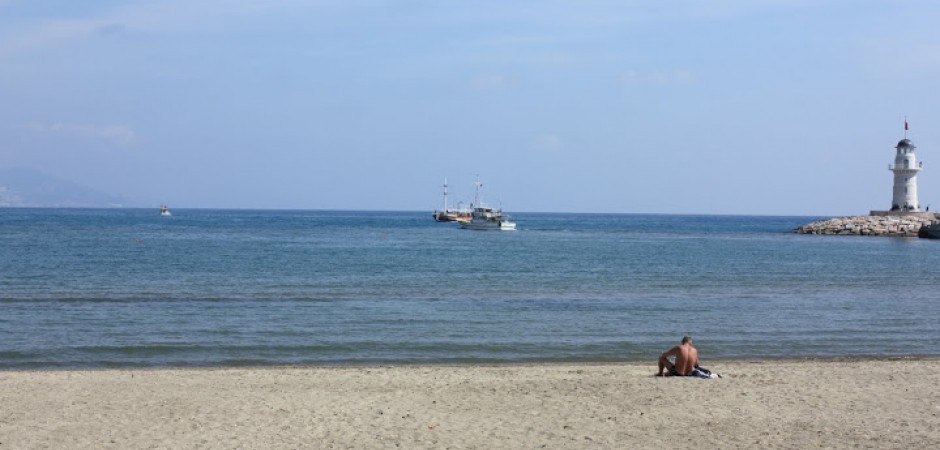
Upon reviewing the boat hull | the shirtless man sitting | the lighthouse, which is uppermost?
the lighthouse

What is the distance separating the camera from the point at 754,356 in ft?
69.3

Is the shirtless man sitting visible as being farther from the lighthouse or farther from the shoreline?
the lighthouse

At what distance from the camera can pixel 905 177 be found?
97.2 meters

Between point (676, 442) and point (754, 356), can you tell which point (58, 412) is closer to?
point (676, 442)

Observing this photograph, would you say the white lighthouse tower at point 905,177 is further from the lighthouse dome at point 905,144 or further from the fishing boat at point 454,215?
the fishing boat at point 454,215

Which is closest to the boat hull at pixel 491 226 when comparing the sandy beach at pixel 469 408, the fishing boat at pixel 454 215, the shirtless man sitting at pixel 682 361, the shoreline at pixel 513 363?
the fishing boat at pixel 454 215

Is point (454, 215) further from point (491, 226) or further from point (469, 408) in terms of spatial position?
point (469, 408)

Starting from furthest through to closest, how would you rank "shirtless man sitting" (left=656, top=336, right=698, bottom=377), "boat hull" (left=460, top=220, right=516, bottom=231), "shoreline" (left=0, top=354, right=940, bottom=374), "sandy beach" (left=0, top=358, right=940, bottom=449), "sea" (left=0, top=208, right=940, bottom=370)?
"boat hull" (left=460, top=220, right=516, bottom=231) < "sea" (left=0, top=208, right=940, bottom=370) < "shoreline" (left=0, top=354, right=940, bottom=374) < "shirtless man sitting" (left=656, top=336, right=698, bottom=377) < "sandy beach" (left=0, top=358, right=940, bottom=449)

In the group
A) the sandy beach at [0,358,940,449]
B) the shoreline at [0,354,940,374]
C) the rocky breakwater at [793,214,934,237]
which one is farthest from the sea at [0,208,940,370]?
the rocky breakwater at [793,214,934,237]

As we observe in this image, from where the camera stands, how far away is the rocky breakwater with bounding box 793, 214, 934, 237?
93375mm

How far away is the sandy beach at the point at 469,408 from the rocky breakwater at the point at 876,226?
82.3m

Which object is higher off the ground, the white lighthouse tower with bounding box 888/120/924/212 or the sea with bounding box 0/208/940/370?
the white lighthouse tower with bounding box 888/120/924/212

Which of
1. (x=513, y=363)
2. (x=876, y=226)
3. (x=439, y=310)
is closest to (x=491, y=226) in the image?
(x=876, y=226)

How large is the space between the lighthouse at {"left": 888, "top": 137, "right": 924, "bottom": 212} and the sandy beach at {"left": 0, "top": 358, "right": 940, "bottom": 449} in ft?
278
